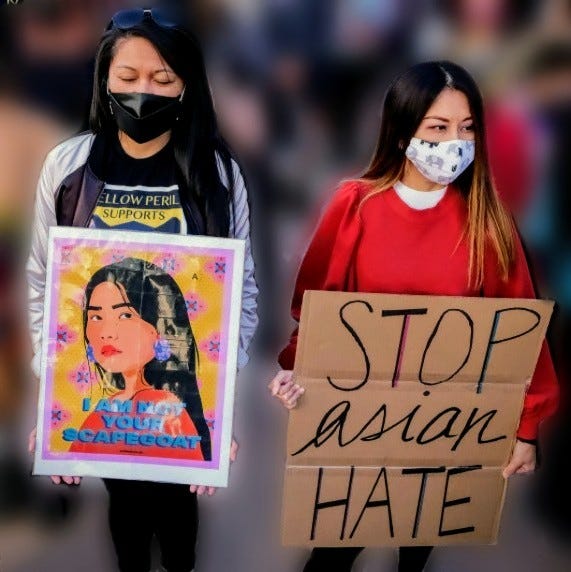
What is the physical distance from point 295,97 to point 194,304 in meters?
0.69

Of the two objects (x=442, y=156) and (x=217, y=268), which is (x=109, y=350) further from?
(x=442, y=156)

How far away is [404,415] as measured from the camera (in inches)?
66.7

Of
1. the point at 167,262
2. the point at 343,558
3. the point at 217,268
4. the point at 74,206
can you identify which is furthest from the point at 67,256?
the point at 343,558

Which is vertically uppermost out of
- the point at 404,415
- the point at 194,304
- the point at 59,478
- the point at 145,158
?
the point at 145,158

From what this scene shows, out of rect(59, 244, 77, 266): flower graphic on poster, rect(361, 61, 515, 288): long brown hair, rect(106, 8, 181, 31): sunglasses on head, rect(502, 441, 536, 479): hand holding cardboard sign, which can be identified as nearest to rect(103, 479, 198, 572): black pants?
rect(59, 244, 77, 266): flower graphic on poster

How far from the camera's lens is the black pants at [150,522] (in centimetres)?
187

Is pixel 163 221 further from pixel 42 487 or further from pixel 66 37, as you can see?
pixel 42 487

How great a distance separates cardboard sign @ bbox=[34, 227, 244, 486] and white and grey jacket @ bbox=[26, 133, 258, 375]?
9 cm

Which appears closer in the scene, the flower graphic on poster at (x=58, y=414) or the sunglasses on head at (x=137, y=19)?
the sunglasses on head at (x=137, y=19)

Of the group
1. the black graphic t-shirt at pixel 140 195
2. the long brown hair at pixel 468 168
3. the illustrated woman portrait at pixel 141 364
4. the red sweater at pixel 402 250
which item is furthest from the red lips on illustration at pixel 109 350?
the long brown hair at pixel 468 168

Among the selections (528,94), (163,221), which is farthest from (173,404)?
(528,94)

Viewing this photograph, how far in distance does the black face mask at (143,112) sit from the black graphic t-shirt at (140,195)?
64mm

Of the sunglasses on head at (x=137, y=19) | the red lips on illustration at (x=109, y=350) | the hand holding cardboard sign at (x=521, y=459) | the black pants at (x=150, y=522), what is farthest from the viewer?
the black pants at (x=150, y=522)

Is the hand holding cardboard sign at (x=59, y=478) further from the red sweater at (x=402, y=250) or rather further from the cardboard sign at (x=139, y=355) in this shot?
the red sweater at (x=402, y=250)
